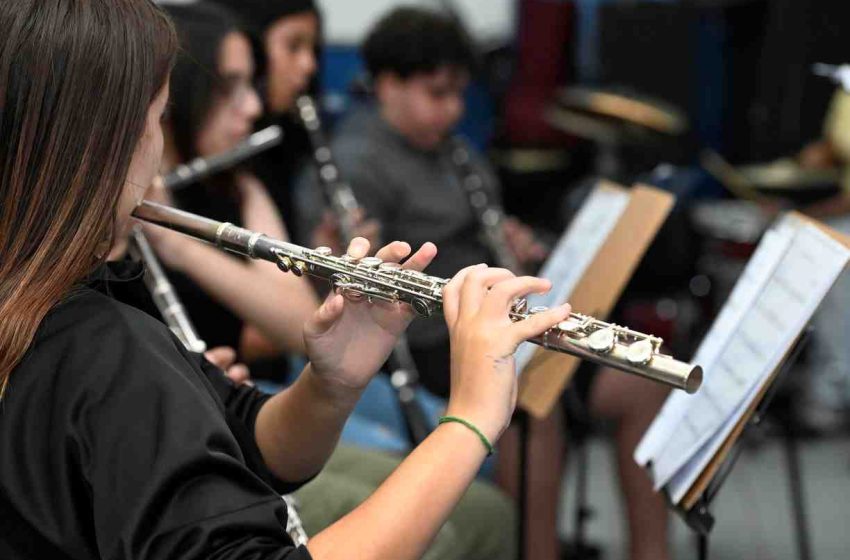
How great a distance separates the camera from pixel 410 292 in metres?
1.01

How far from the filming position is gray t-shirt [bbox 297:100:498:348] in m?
2.39

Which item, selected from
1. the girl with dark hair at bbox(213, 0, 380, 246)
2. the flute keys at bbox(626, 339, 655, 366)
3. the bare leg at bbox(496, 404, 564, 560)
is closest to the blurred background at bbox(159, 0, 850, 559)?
the girl with dark hair at bbox(213, 0, 380, 246)

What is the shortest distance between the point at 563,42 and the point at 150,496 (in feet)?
12.1

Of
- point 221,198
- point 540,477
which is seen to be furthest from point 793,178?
point 221,198

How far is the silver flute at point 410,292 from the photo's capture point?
91cm

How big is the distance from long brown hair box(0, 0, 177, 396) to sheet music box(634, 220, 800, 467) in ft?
2.51

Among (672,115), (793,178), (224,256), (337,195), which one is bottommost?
(672,115)


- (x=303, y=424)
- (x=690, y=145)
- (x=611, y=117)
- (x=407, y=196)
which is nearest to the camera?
(x=303, y=424)

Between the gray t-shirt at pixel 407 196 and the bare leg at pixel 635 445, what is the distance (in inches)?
14.9

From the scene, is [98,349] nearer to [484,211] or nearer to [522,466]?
[522,466]

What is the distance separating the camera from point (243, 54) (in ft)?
6.50

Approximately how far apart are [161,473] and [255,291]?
1014 millimetres

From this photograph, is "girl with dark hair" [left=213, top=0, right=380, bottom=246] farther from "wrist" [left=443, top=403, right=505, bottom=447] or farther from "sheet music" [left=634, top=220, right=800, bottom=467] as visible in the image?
"wrist" [left=443, top=403, right=505, bottom=447]

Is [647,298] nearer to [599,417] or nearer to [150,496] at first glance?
[599,417]
